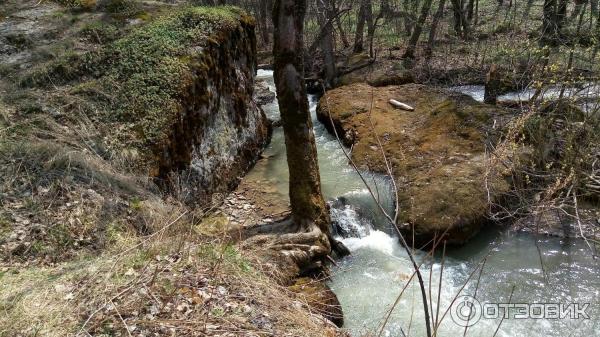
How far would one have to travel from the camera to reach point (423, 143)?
8664 millimetres

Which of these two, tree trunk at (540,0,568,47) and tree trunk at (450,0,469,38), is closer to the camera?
tree trunk at (540,0,568,47)

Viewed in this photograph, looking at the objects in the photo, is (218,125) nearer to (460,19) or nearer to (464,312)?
(464,312)

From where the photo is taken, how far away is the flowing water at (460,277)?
4980mm

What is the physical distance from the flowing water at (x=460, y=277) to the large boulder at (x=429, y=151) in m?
0.39

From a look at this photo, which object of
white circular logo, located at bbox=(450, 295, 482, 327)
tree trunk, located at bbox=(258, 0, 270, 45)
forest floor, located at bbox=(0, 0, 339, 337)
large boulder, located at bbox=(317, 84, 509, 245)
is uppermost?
tree trunk, located at bbox=(258, 0, 270, 45)

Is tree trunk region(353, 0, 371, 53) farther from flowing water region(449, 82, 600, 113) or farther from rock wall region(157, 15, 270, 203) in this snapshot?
rock wall region(157, 15, 270, 203)

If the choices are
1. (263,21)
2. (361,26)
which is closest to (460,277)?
(361,26)

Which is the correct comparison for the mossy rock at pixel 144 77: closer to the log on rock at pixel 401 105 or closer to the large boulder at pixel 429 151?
the large boulder at pixel 429 151

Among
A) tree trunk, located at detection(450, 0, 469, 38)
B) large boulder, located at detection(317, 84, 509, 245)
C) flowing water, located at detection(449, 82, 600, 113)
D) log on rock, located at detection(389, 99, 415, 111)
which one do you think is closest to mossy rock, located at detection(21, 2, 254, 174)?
large boulder, located at detection(317, 84, 509, 245)

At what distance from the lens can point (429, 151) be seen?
837 centimetres

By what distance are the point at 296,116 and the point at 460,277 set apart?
9.86 feet

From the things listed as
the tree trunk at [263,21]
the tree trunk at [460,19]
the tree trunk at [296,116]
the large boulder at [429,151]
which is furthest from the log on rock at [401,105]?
the tree trunk at [263,21]

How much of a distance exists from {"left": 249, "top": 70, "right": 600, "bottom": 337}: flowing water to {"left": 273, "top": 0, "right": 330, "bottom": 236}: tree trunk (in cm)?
77

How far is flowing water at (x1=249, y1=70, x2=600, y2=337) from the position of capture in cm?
498
